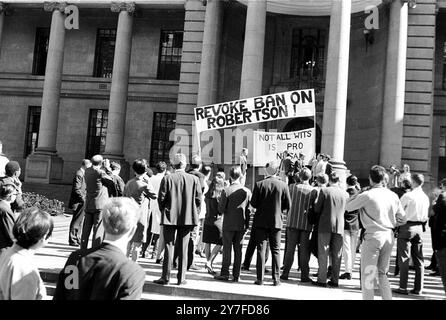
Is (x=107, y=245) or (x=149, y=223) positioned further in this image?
(x=149, y=223)

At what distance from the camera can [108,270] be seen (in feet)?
9.76

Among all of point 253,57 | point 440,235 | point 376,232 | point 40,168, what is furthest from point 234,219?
point 40,168

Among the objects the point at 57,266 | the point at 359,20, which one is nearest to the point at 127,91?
the point at 359,20

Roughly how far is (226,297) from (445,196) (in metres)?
4.00

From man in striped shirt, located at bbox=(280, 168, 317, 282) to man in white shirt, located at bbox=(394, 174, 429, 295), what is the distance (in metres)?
1.63

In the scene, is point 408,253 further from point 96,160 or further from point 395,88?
point 395,88

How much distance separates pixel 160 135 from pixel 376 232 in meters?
20.3

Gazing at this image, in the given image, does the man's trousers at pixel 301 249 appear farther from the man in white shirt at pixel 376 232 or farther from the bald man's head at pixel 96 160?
the bald man's head at pixel 96 160

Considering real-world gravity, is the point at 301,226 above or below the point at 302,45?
below

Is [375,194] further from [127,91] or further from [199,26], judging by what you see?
[127,91]

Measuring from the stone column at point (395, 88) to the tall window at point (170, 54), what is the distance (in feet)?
38.2

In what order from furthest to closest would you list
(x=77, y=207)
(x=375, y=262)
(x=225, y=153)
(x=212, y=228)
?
(x=225, y=153)
(x=77, y=207)
(x=212, y=228)
(x=375, y=262)
